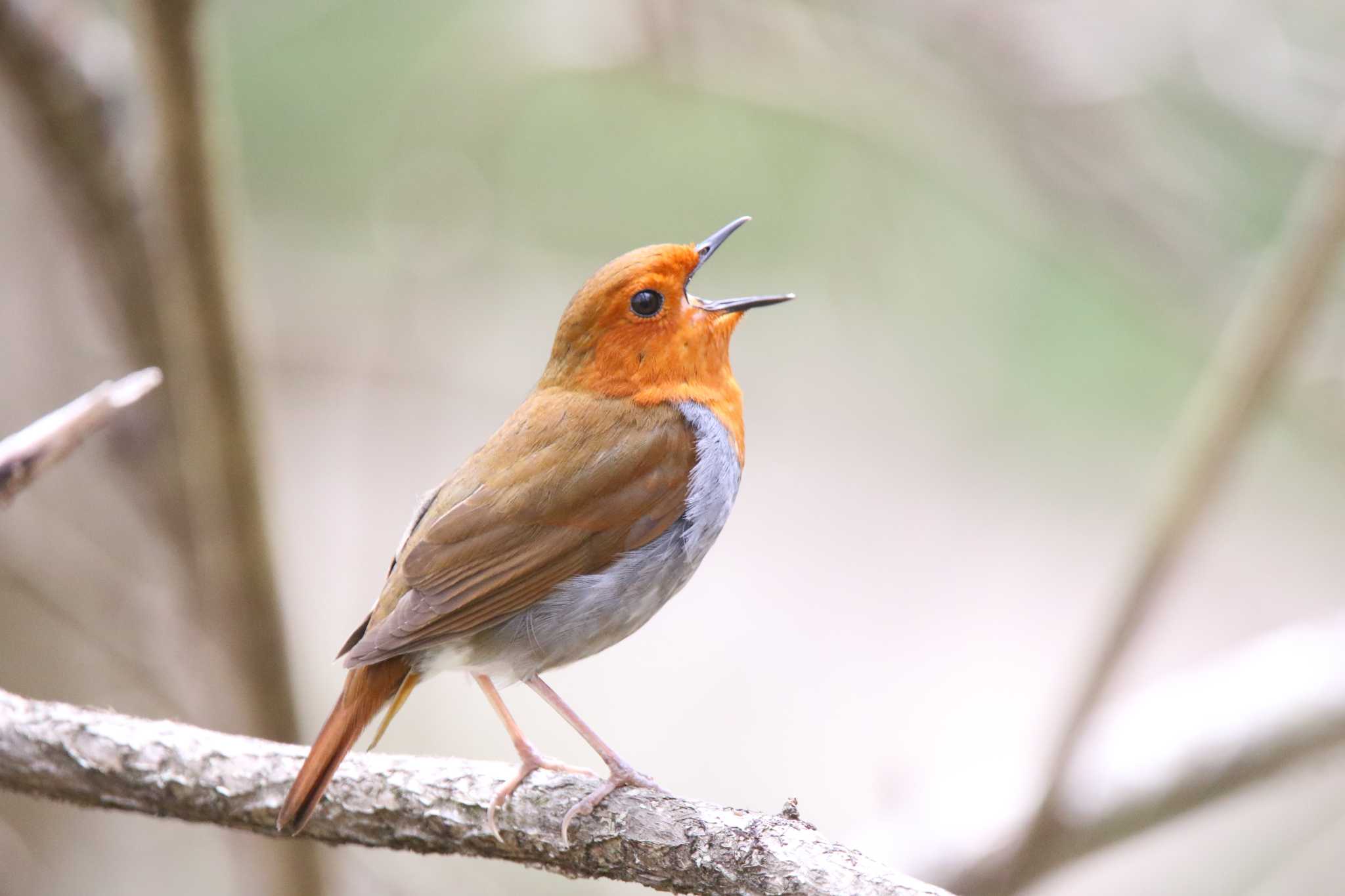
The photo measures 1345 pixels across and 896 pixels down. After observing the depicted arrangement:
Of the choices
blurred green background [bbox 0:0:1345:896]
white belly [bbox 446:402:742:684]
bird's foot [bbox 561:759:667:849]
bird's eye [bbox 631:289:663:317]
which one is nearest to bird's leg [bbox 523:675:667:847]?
bird's foot [bbox 561:759:667:849]

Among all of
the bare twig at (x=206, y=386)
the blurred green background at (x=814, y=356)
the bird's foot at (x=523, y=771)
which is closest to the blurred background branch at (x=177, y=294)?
the bare twig at (x=206, y=386)

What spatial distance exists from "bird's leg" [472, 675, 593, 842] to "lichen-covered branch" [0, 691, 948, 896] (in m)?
0.02

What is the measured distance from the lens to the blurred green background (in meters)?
5.68

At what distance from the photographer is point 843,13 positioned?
601cm

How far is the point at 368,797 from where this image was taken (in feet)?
9.38

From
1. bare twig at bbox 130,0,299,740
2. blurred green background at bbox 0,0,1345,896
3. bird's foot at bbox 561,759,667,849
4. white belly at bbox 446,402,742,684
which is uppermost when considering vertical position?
blurred green background at bbox 0,0,1345,896

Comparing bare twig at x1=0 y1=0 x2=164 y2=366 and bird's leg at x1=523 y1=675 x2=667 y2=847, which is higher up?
bare twig at x1=0 y1=0 x2=164 y2=366

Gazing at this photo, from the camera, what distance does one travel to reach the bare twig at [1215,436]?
418 cm

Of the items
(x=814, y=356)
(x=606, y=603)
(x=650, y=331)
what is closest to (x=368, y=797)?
(x=606, y=603)

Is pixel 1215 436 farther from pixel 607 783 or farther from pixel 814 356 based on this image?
pixel 814 356

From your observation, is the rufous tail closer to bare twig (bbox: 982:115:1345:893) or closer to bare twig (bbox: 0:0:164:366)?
bare twig (bbox: 0:0:164:366)

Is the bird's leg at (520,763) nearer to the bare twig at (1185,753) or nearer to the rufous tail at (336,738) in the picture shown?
the rufous tail at (336,738)

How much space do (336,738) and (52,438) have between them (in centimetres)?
109

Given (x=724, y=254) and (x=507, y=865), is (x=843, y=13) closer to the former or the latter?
(x=724, y=254)
